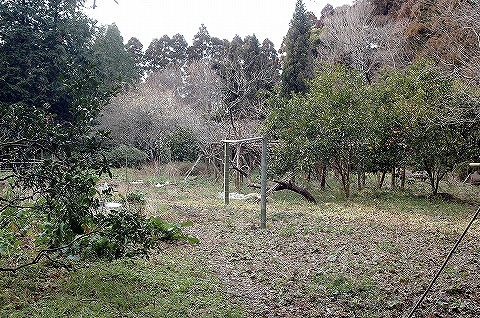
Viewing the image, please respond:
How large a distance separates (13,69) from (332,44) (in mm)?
14843

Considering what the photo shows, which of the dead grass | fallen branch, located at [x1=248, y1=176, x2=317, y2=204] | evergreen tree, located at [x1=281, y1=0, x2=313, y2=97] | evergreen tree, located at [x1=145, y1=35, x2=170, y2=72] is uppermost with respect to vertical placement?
evergreen tree, located at [x1=145, y1=35, x2=170, y2=72]

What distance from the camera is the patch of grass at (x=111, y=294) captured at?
2.97 m

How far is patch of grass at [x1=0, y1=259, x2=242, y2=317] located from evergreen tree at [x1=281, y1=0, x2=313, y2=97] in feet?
53.5

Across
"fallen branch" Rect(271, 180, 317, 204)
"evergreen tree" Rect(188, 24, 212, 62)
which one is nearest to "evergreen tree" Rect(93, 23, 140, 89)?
"evergreen tree" Rect(188, 24, 212, 62)

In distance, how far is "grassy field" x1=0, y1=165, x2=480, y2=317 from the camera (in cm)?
325

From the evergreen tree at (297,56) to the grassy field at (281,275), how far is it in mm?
12645

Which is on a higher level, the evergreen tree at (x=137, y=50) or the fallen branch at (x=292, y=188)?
the evergreen tree at (x=137, y=50)

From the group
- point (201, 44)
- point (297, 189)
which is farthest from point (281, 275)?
point (201, 44)

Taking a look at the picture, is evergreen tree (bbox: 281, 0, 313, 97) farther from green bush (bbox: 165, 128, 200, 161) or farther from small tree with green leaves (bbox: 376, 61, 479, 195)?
small tree with green leaves (bbox: 376, 61, 479, 195)

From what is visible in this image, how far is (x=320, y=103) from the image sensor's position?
31.6 ft

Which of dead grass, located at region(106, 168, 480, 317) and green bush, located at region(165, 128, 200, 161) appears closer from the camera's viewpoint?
dead grass, located at region(106, 168, 480, 317)

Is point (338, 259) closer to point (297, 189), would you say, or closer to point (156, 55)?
point (297, 189)

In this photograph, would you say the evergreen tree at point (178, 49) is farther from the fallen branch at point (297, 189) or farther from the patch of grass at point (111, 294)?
the patch of grass at point (111, 294)

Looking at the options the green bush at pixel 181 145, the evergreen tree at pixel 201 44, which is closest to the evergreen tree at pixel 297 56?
the green bush at pixel 181 145
